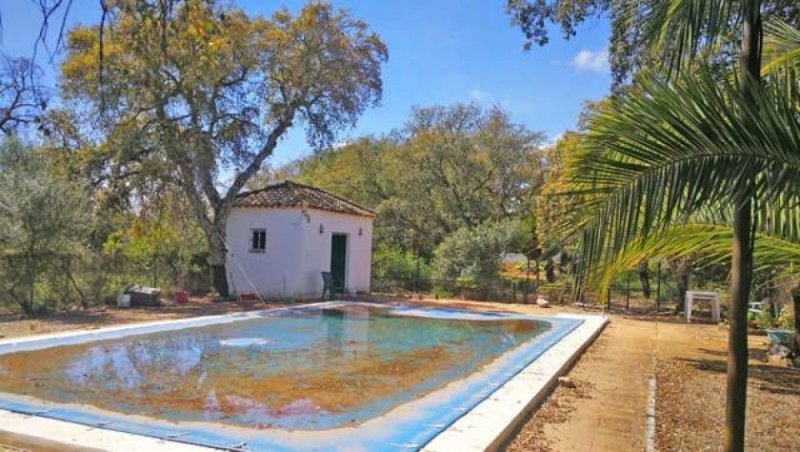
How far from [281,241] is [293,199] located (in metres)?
1.50

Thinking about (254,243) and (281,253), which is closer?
(281,253)

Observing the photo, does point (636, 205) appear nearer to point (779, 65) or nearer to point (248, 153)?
point (779, 65)

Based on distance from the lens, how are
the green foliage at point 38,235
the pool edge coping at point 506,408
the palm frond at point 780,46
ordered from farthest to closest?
the green foliage at point 38,235
the pool edge coping at point 506,408
the palm frond at point 780,46

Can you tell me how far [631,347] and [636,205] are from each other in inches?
406

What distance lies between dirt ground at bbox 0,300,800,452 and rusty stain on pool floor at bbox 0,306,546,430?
1690mm

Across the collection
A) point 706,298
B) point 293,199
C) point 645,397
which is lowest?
point 645,397

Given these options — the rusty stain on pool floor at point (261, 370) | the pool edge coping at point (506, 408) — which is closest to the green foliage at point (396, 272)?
the rusty stain on pool floor at point (261, 370)

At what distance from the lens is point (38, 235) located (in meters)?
13.6

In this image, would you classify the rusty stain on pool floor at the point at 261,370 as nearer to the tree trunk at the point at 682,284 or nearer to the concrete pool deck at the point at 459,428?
the concrete pool deck at the point at 459,428

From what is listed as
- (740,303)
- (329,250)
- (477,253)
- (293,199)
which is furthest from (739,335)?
(477,253)

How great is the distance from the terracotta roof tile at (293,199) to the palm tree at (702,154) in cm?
1852

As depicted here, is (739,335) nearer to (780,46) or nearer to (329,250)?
(780,46)

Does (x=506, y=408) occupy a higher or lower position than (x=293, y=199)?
lower

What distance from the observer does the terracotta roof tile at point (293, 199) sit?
2191 cm
